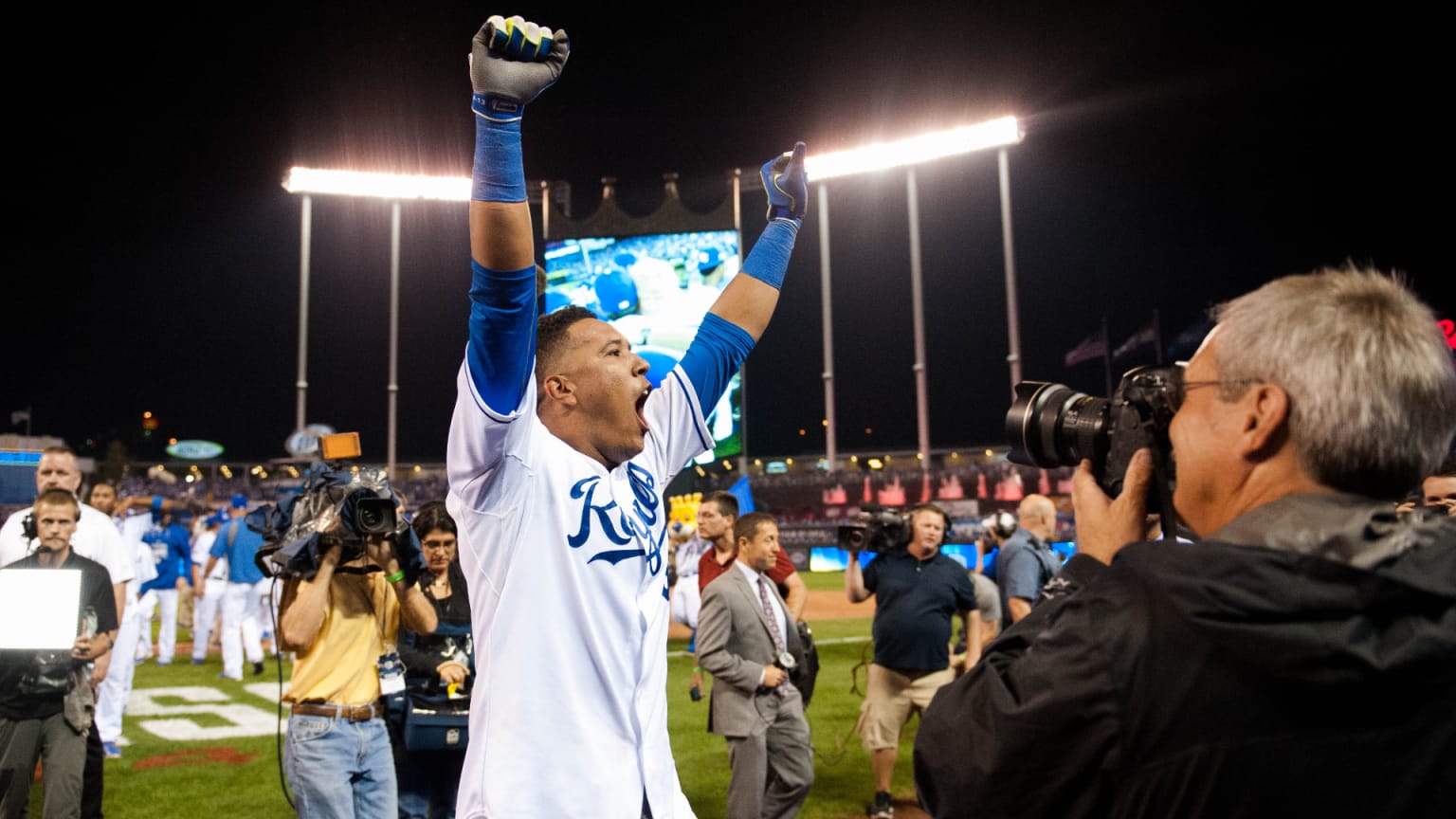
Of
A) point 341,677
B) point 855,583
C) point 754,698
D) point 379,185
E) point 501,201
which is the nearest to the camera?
point 501,201

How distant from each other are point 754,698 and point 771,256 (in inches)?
150

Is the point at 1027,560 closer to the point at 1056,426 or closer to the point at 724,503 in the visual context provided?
the point at 724,503

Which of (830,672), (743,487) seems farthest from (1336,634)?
(743,487)

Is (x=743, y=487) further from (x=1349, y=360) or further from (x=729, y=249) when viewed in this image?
(x=1349, y=360)

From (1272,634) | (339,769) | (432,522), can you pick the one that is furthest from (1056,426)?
(432,522)

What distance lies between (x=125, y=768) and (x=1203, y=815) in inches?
364

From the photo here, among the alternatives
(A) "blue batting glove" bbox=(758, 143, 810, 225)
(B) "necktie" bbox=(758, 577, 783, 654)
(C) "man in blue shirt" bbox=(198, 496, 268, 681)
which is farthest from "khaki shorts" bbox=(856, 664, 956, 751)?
(C) "man in blue shirt" bbox=(198, 496, 268, 681)

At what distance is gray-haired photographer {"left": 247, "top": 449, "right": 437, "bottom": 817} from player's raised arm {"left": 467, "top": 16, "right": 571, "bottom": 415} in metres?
2.38

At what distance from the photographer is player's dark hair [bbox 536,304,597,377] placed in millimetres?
2684

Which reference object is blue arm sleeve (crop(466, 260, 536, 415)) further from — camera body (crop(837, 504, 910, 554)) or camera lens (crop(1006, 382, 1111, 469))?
camera body (crop(837, 504, 910, 554))

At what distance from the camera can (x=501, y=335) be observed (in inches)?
82.9

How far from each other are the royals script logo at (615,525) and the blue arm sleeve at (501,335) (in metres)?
0.36

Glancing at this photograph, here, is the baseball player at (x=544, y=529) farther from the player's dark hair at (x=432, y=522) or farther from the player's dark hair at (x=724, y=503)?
the player's dark hair at (x=724, y=503)

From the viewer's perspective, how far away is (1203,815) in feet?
3.87
